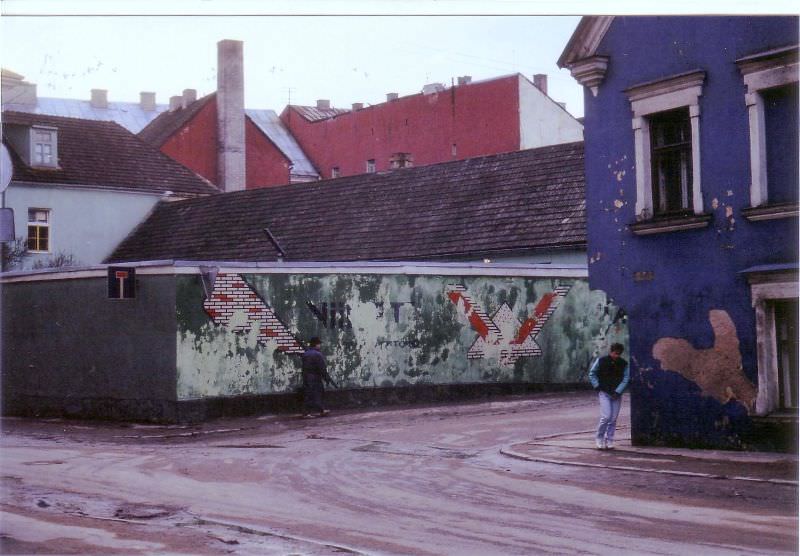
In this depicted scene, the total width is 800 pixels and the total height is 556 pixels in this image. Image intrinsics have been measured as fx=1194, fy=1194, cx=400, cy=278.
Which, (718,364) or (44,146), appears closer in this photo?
(718,364)

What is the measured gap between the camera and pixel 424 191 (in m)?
37.0

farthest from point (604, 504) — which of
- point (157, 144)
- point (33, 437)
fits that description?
point (157, 144)

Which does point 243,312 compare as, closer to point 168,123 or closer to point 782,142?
point 782,142

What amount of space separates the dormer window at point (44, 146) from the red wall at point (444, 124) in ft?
37.9

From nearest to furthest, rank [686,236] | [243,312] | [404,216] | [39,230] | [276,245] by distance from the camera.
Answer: [686,236] → [243,312] → [404,216] → [276,245] → [39,230]

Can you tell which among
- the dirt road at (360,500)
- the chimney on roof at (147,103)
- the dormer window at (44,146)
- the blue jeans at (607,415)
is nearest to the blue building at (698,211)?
the blue jeans at (607,415)

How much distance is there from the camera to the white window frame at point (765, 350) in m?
15.7

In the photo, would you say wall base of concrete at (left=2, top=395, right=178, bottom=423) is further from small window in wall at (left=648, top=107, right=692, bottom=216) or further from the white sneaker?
small window in wall at (left=648, top=107, right=692, bottom=216)

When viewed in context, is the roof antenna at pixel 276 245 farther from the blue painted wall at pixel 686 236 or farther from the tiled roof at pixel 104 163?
the blue painted wall at pixel 686 236

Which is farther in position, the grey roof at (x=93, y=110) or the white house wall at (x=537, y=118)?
the white house wall at (x=537, y=118)

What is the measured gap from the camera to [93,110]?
40219 mm

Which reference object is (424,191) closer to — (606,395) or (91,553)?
(606,395)

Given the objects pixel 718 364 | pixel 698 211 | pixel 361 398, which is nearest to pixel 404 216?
pixel 361 398

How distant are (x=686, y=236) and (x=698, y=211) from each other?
17.1 inches
